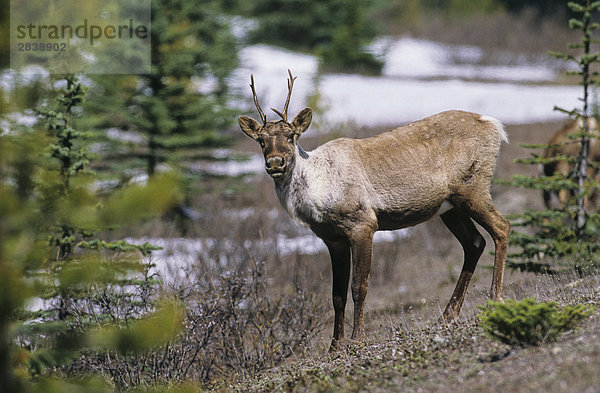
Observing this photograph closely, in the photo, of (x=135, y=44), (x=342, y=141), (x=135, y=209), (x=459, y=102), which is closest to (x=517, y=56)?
(x=459, y=102)

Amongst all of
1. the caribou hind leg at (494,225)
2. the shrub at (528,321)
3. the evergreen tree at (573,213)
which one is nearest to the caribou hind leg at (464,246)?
the caribou hind leg at (494,225)

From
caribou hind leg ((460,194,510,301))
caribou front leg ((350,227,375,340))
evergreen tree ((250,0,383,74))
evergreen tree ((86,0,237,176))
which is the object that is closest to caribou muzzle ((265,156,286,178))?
caribou front leg ((350,227,375,340))

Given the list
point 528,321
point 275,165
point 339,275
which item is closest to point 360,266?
point 339,275

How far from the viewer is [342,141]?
6551mm

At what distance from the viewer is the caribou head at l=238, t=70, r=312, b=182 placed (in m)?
5.83

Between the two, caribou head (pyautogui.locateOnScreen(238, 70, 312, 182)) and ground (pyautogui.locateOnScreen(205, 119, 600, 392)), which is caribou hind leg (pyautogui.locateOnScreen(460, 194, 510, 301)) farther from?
caribou head (pyautogui.locateOnScreen(238, 70, 312, 182))

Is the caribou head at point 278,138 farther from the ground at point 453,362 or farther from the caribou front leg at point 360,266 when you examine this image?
the ground at point 453,362

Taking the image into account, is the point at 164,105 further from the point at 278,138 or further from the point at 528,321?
the point at 528,321

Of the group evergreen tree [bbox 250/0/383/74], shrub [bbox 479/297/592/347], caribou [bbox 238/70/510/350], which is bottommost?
shrub [bbox 479/297/592/347]

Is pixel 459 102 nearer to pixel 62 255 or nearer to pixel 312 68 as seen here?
pixel 312 68

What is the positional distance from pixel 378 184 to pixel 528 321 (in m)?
2.18

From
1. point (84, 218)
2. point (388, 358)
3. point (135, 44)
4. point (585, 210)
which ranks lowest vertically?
point (388, 358)

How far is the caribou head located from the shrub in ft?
7.14

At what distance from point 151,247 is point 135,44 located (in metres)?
8.51
